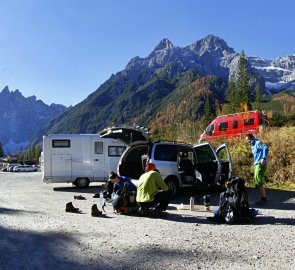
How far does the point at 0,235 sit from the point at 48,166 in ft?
39.5

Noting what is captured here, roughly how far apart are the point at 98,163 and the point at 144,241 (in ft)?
44.6

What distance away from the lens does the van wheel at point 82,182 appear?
66.7ft

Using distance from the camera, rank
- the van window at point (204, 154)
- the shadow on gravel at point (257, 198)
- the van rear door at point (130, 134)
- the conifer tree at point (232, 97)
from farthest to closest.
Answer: the conifer tree at point (232, 97) < the van window at point (204, 154) < the van rear door at point (130, 134) < the shadow on gravel at point (257, 198)

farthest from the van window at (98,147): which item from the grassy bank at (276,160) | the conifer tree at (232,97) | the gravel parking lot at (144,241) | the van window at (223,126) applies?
the conifer tree at (232,97)

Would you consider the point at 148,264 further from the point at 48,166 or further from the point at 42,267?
the point at 48,166

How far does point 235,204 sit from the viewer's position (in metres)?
8.74

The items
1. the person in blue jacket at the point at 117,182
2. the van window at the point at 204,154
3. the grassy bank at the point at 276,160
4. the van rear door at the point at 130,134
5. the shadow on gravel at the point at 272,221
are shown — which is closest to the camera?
the shadow on gravel at the point at 272,221

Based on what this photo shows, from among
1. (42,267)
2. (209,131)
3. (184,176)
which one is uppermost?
→ (209,131)

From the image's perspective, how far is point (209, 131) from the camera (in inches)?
1138

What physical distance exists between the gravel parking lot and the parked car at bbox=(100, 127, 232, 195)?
271 centimetres

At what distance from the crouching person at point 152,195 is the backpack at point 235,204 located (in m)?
1.64

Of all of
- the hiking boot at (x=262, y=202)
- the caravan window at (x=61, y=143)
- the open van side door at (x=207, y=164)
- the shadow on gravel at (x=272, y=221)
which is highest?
the caravan window at (x=61, y=143)

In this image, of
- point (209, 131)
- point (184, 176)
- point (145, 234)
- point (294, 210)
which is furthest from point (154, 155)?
point (209, 131)

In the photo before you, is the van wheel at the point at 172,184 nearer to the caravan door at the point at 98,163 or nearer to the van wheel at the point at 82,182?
the caravan door at the point at 98,163
